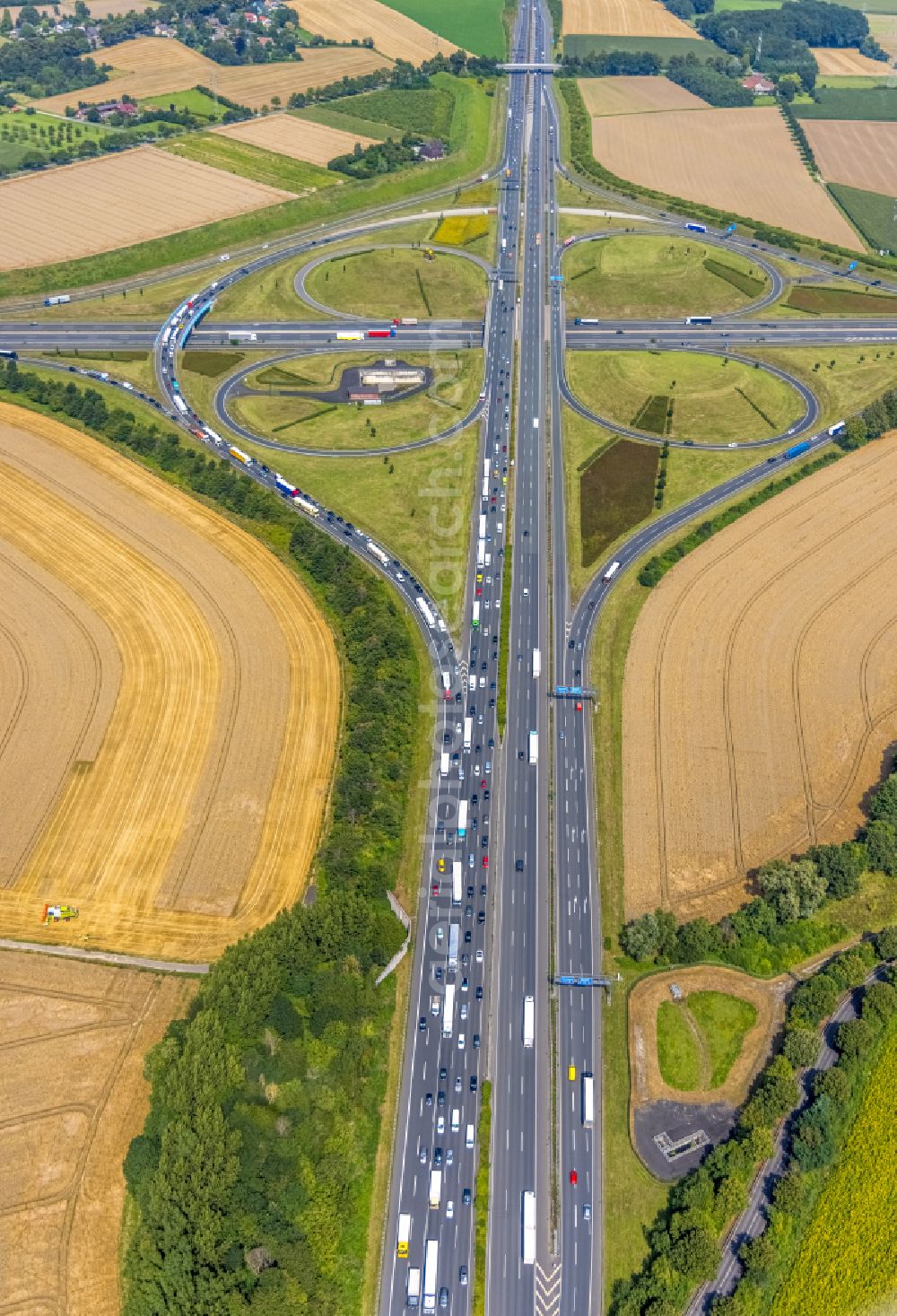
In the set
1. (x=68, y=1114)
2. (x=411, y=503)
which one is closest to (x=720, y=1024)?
(x=68, y=1114)

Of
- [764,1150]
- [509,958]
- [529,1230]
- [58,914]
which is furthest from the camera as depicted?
[58,914]

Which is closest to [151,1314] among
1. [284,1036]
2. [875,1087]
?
[284,1036]

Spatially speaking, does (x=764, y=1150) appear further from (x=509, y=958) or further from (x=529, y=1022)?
(x=509, y=958)

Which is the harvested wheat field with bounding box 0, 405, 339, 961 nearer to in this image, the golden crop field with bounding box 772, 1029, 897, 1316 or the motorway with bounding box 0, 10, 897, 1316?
the motorway with bounding box 0, 10, 897, 1316

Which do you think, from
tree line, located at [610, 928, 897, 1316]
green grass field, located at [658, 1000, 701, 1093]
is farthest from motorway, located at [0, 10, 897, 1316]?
green grass field, located at [658, 1000, 701, 1093]

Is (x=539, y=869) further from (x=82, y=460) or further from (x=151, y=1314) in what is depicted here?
(x=82, y=460)

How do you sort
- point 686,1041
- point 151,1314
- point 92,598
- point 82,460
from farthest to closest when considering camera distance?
1. point 82,460
2. point 92,598
3. point 686,1041
4. point 151,1314
